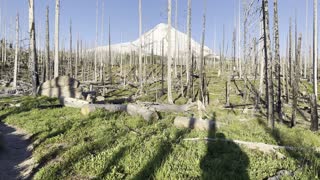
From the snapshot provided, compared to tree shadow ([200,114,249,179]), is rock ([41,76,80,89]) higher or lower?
higher

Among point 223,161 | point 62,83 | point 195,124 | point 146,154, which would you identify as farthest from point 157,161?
point 62,83

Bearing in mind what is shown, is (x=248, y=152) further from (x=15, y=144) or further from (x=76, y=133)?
(x=15, y=144)

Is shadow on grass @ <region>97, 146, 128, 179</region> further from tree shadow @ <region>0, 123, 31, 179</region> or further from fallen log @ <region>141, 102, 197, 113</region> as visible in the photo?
fallen log @ <region>141, 102, 197, 113</region>

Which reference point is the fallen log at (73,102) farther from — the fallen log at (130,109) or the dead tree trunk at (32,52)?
the dead tree trunk at (32,52)

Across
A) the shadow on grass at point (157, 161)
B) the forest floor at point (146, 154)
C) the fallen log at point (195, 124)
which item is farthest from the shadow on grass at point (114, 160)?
the fallen log at point (195, 124)

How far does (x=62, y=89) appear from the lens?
2166cm

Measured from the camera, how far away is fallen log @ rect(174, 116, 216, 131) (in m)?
11.5

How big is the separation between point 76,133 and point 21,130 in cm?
297

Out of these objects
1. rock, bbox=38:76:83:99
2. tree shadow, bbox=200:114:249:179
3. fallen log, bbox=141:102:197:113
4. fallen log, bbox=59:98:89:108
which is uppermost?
rock, bbox=38:76:83:99

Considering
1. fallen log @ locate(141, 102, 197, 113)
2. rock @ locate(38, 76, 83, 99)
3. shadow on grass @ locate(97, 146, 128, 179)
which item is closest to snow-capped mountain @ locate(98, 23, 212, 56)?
rock @ locate(38, 76, 83, 99)

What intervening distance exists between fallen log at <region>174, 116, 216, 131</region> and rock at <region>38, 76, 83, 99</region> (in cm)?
1139

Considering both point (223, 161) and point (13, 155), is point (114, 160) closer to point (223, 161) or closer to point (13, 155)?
point (223, 161)

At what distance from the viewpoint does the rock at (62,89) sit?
70.7 feet

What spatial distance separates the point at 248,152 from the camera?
8.17 m
